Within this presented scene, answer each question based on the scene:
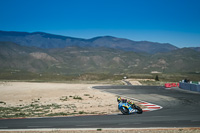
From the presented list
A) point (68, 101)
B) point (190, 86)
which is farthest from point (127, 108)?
point (190, 86)

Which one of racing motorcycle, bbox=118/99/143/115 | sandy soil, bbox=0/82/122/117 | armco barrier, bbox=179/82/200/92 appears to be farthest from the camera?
armco barrier, bbox=179/82/200/92

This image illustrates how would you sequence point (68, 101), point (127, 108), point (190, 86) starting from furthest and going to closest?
point (190, 86), point (68, 101), point (127, 108)

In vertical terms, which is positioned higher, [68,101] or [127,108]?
[127,108]

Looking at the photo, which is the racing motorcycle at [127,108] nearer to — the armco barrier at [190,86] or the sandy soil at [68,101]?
the sandy soil at [68,101]

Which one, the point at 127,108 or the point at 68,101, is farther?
the point at 68,101

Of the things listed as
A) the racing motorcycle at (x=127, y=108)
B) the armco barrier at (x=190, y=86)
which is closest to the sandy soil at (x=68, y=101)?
the racing motorcycle at (x=127, y=108)

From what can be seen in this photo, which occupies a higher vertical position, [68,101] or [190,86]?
[190,86]

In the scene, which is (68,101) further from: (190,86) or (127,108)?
(190,86)

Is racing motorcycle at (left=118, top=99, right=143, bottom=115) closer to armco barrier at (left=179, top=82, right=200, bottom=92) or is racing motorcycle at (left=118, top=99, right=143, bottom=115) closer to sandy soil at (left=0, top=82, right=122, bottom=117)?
sandy soil at (left=0, top=82, right=122, bottom=117)

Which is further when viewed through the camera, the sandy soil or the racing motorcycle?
the sandy soil


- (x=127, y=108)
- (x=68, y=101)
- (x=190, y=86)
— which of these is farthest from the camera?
(x=190, y=86)

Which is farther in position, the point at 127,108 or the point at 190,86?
the point at 190,86

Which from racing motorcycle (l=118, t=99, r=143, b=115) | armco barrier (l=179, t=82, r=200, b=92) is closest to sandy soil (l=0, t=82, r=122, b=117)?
racing motorcycle (l=118, t=99, r=143, b=115)

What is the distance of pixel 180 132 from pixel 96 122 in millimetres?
5988
